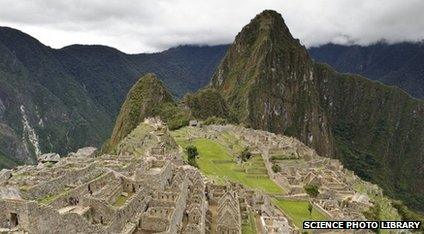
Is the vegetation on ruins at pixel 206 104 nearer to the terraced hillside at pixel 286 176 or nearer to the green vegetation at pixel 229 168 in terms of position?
the terraced hillside at pixel 286 176

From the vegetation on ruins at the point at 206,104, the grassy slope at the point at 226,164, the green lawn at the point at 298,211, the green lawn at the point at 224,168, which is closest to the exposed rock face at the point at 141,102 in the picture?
the vegetation on ruins at the point at 206,104

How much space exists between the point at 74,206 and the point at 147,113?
137845mm

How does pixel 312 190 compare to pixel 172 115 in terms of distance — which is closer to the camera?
pixel 312 190

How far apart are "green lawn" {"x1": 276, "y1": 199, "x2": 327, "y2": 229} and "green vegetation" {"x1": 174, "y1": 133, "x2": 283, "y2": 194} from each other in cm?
522

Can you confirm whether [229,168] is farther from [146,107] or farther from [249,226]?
[146,107]

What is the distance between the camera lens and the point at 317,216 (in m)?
55.6

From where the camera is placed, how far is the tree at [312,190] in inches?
2537

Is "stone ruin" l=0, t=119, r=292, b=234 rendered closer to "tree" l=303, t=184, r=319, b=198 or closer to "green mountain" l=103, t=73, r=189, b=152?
"tree" l=303, t=184, r=319, b=198

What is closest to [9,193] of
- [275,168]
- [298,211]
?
[298,211]

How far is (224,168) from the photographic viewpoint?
81.5 meters

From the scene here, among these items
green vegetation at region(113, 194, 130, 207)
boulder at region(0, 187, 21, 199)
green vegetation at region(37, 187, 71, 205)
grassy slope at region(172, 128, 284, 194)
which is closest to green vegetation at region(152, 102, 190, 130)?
grassy slope at region(172, 128, 284, 194)

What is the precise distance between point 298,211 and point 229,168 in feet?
85.3

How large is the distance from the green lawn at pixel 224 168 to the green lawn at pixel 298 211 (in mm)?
5218

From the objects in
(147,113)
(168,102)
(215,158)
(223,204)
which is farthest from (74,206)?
(168,102)
